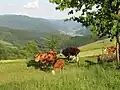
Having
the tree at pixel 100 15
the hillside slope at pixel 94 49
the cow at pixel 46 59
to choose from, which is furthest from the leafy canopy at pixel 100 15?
the hillside slope at pixel 94 49

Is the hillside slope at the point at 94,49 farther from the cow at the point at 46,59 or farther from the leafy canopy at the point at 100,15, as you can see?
the leafy canopy at the point at 100,15

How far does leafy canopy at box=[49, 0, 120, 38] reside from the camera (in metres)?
24.1

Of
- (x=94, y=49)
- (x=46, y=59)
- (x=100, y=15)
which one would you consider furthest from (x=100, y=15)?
(x=94, y=49)

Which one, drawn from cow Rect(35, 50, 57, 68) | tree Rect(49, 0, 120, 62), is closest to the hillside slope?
cow Rect(35, 50, 57, 68)

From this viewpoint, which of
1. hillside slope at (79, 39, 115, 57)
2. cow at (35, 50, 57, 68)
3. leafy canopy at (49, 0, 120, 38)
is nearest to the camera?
leafy canopy at (49, 0, 120, 38)

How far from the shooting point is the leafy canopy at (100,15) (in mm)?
24094

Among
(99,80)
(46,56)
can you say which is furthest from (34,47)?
(99,80)

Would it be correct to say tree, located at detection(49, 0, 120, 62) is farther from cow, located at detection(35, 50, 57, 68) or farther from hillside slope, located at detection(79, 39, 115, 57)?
hillside slope, located at detection(79, 39, 115, 57)

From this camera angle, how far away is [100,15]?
25.4 meters

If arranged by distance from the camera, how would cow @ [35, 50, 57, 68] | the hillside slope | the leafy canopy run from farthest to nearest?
1. the hillside slope
2. cow @ [35, 50, 57, 68]
3. the leafy canopy

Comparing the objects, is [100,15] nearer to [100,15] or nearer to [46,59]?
[100,15]

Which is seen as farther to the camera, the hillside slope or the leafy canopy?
the hillside slope

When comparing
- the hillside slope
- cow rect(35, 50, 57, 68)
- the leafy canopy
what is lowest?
the hillside slope

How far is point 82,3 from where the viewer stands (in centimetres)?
2688
